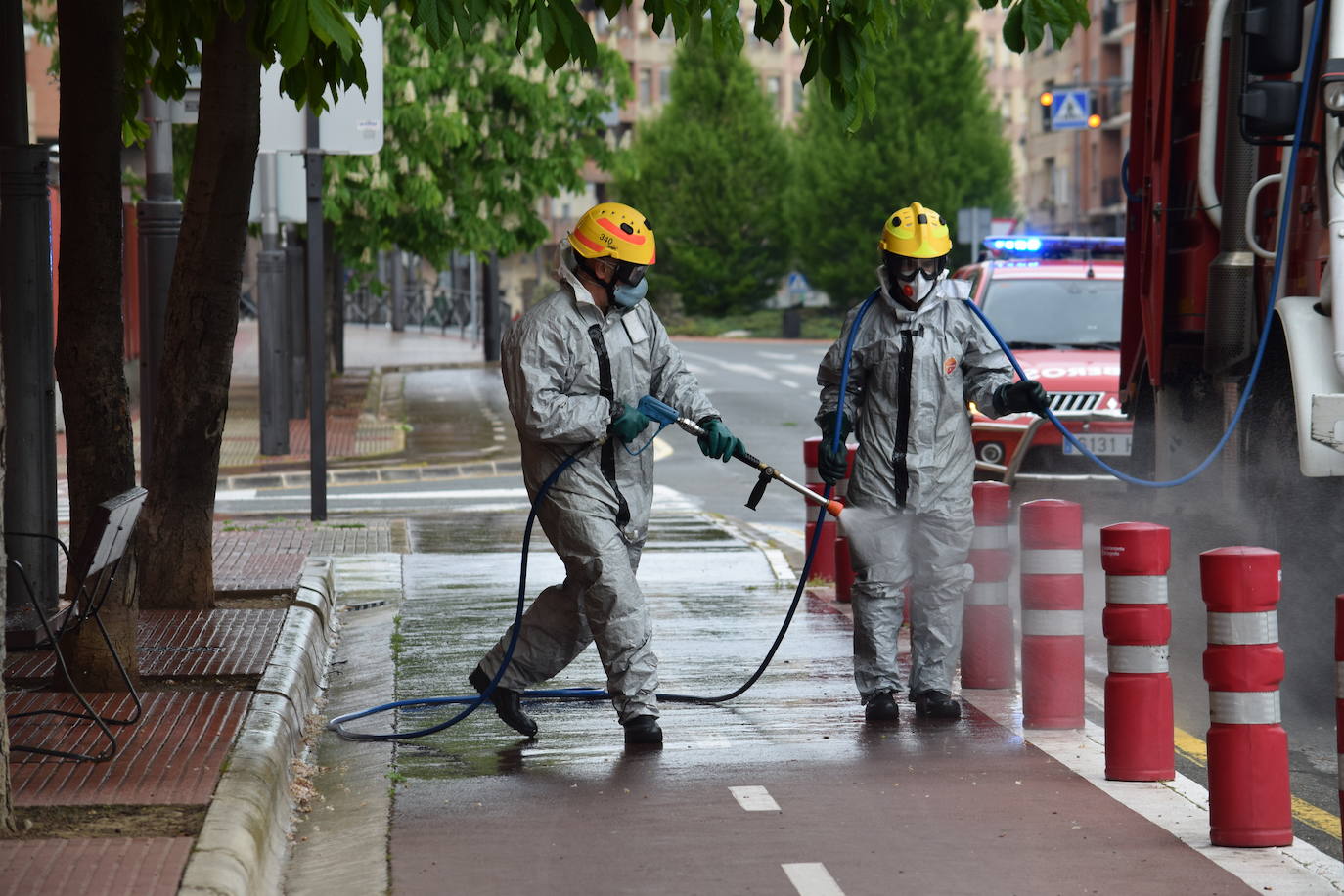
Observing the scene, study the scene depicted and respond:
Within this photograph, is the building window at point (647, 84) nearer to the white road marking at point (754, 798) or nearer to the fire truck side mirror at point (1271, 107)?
the fire truck side mirror at point (1271, 107)

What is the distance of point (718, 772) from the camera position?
662 centimetres

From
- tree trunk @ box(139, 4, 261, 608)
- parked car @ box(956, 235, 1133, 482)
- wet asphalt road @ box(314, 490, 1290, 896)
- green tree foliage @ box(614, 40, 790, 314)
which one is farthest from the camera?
green tree foliage @ box(614, 40, 790, 314)

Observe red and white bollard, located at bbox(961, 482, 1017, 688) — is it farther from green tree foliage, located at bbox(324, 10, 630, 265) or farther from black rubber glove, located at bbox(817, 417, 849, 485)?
green tree foliage, located at bbox(324, 10, 630, 265)

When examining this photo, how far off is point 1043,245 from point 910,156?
170 feet

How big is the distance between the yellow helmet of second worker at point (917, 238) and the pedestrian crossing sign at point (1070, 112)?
28314 millimetres

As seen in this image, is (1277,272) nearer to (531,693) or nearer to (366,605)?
(531,693)

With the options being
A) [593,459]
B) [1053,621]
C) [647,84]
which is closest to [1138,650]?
[1053,621]

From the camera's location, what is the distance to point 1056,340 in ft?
47.0

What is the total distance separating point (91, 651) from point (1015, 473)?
603 centimetres

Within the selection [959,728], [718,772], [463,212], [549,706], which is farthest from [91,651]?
[463,212]

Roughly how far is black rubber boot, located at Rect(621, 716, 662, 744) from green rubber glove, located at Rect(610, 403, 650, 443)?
0.96m

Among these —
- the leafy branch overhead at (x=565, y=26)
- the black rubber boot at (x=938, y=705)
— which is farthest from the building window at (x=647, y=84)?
the black rubber boot at (x=938, y=705)

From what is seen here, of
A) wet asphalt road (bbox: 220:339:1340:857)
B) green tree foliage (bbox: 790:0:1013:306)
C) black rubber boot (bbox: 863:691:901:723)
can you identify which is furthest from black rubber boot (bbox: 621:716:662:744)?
green tree foliage (bbox: 790:0:1013:306)

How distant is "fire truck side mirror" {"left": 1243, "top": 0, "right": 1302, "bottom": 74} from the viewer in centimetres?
724
